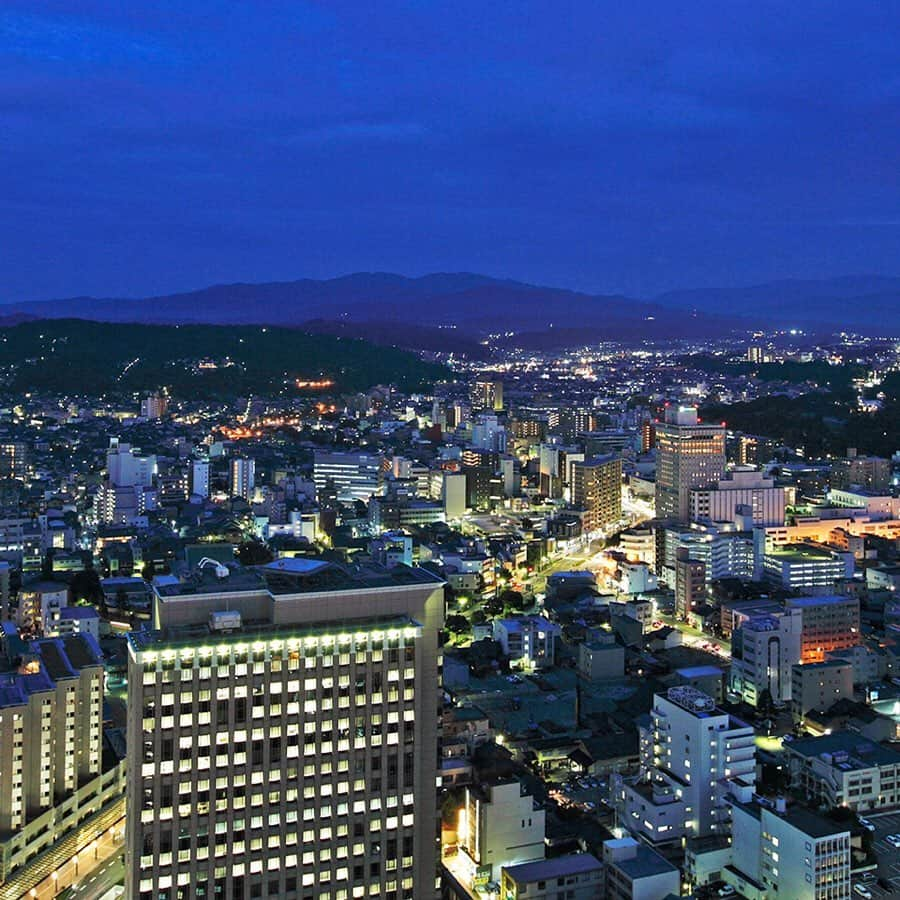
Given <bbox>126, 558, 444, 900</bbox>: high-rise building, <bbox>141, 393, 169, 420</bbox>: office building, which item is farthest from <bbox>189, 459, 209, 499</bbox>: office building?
<bbox>126, 558, 444, 900</bbox>: high-rise building

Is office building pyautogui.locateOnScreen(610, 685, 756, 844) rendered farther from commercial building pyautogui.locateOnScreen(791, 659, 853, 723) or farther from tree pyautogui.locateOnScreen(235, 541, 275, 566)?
tree pyautogui.locateOnScreen(235, 541, 275, 566)

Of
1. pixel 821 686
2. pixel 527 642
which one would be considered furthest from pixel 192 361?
pixel 821 686

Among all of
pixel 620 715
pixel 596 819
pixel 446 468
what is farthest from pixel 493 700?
pixel 446 468

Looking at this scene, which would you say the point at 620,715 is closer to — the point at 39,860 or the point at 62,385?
the point at 39,860

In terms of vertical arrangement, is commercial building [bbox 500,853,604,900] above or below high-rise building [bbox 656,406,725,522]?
below

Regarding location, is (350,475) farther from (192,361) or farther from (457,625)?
(192,361)

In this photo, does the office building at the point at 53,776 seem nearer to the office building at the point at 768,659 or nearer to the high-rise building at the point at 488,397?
the office building at the point at 768,659

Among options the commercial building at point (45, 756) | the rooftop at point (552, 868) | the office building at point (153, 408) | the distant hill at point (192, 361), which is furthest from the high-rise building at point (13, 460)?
the rooftop at point (552, 868)
